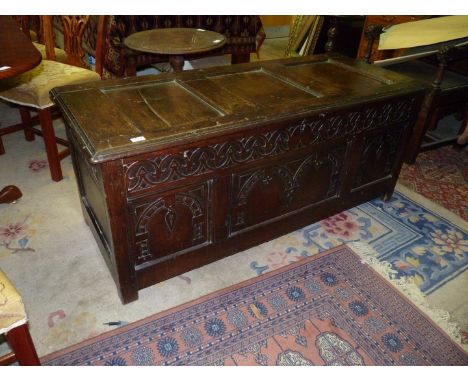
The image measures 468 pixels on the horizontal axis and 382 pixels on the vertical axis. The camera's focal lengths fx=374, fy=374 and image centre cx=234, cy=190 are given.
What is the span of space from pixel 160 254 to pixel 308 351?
723 mm

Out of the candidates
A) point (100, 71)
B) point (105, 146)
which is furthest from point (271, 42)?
point (105, 146)

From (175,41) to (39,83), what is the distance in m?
0.84

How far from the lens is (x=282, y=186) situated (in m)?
1.81

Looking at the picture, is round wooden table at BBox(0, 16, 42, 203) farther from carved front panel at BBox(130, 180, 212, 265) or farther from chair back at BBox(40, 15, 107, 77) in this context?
carved front panel at BBox(130, 180, 212, 265)

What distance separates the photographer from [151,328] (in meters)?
1.54

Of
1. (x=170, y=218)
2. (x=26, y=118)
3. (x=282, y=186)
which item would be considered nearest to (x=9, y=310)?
(x=170, y=218)

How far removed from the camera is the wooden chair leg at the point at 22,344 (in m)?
1.05

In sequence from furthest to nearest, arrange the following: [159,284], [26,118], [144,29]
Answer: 1. [144,29]
2. [26,118]
3. [159,284]

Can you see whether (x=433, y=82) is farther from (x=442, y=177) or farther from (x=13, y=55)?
(x=13, y=55)

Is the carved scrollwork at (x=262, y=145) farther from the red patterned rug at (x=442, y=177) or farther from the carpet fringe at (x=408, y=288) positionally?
the red patterned rug at (x=442, y=177)

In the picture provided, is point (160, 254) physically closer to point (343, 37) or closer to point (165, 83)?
point (165, 83)

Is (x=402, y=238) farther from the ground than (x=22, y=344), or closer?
closer

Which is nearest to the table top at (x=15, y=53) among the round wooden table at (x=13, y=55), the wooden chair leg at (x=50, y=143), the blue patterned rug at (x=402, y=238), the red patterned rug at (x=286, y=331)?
the round wooden table at (x=13, y=55)

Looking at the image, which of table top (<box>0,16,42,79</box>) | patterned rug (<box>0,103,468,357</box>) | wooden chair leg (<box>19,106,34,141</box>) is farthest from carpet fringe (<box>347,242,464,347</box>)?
wooden chair leg (<box>19,106,34,141</box>)
